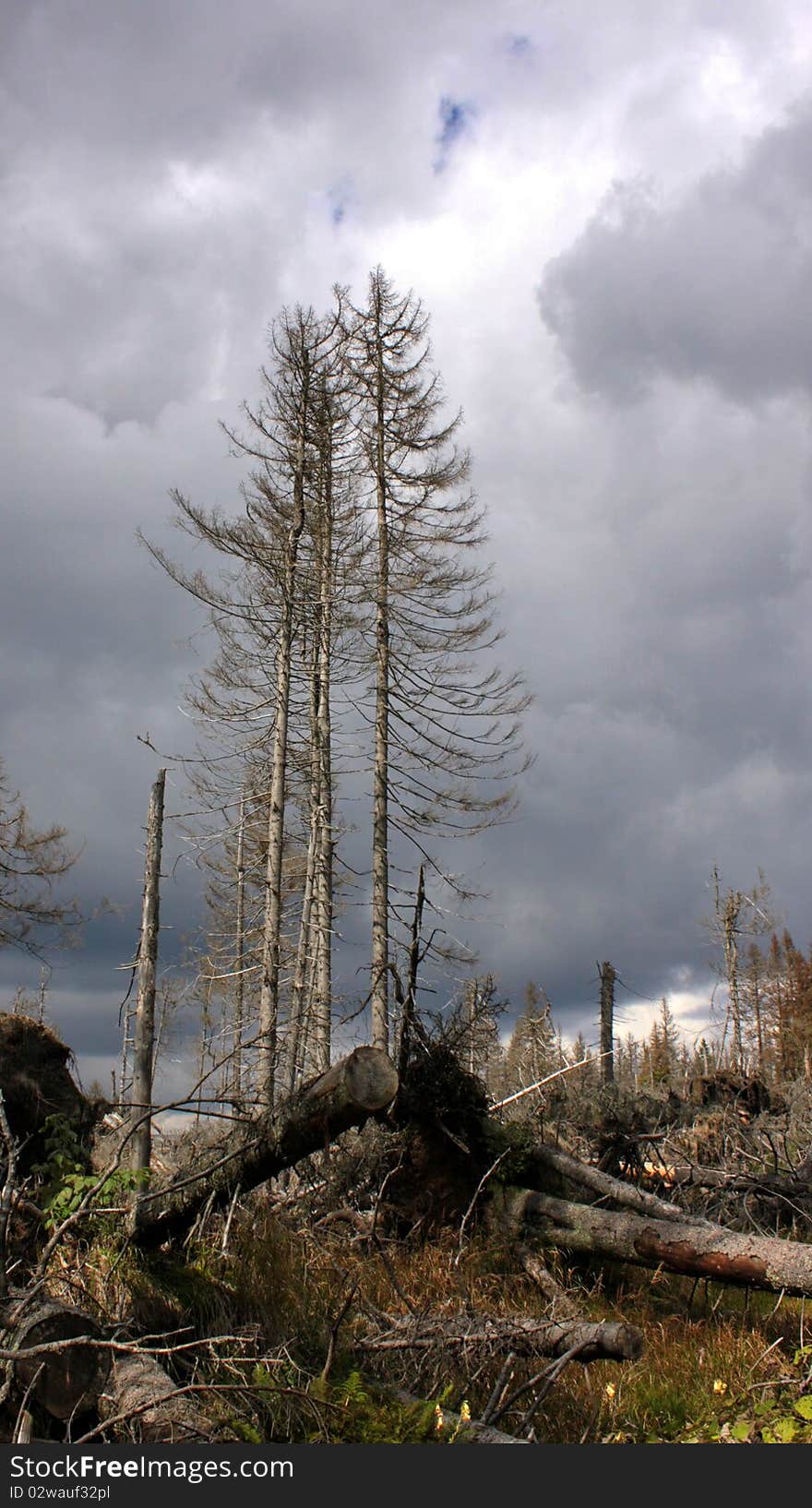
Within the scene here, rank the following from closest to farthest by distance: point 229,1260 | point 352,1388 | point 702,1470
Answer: point 702,1470 → point 352,1388 → point 229,1260

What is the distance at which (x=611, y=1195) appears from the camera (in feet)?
27.1

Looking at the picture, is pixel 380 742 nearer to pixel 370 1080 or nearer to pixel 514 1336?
pixel 370 1080

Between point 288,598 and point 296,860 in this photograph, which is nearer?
point 288,598

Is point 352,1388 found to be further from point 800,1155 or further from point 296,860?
point 296,860

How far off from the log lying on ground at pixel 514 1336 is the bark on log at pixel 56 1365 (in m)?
1.43

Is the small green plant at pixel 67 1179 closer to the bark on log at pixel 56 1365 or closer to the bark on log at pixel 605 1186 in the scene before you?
the bark on log at pixel 56 1365

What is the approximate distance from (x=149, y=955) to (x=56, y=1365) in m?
8.66

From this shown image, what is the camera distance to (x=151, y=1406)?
13.7 feet

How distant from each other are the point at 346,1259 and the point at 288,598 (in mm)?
13034

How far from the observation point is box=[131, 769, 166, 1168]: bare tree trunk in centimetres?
1270

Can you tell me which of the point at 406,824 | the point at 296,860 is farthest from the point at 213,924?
the point at 406,824

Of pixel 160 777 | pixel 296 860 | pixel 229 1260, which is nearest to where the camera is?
pixel 229 1260

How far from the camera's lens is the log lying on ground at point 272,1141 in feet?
21.1

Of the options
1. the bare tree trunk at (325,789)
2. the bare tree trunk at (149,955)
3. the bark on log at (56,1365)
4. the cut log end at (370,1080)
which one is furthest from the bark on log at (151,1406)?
the bare tree trunk at (325,789)
